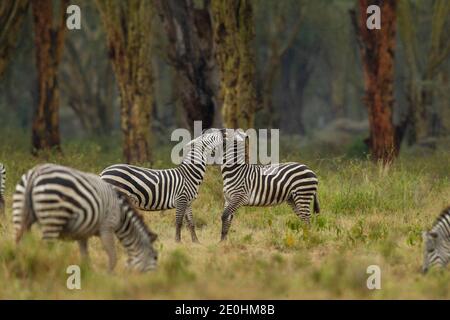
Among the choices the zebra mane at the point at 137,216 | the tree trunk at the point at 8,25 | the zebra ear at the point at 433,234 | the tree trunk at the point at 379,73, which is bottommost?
the zebra ear at the point at 433,234

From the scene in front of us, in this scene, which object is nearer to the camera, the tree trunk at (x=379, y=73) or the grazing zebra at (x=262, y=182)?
the grazing zebra at (x=262, y=182)

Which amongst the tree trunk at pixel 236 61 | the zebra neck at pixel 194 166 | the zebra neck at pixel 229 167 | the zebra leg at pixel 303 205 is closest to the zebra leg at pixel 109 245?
the zebra neck at pixel 194 166

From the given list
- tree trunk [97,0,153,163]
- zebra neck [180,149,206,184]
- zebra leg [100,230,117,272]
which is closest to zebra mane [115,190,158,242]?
zebra leg [100,230,117,272]

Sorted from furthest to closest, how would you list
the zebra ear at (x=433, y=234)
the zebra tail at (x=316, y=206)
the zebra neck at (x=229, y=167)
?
1. the zebra tail at (x=316, y=206)
2. the zebra neck at (x=229, y=167)
3. the zebra ear at (x=433, y=234)

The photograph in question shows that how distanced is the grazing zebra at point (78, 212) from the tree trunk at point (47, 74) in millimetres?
14322

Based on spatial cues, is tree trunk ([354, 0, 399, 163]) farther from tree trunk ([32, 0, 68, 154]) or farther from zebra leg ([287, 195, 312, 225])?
zebra leg ([287, 195, 312, 225])

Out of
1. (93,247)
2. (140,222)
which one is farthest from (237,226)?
(140,222)

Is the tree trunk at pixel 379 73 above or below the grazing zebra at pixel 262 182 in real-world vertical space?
above

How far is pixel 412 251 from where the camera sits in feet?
41.2

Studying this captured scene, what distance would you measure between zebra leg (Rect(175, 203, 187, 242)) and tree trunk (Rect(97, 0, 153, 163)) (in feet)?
29.5

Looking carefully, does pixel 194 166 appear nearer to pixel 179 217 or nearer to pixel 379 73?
pixel 179 217

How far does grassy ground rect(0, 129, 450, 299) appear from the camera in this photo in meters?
9.97

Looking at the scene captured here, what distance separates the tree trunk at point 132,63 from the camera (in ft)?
74.6

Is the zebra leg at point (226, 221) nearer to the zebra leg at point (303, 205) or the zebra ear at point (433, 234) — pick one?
the zebra leg at point (303, 205)
